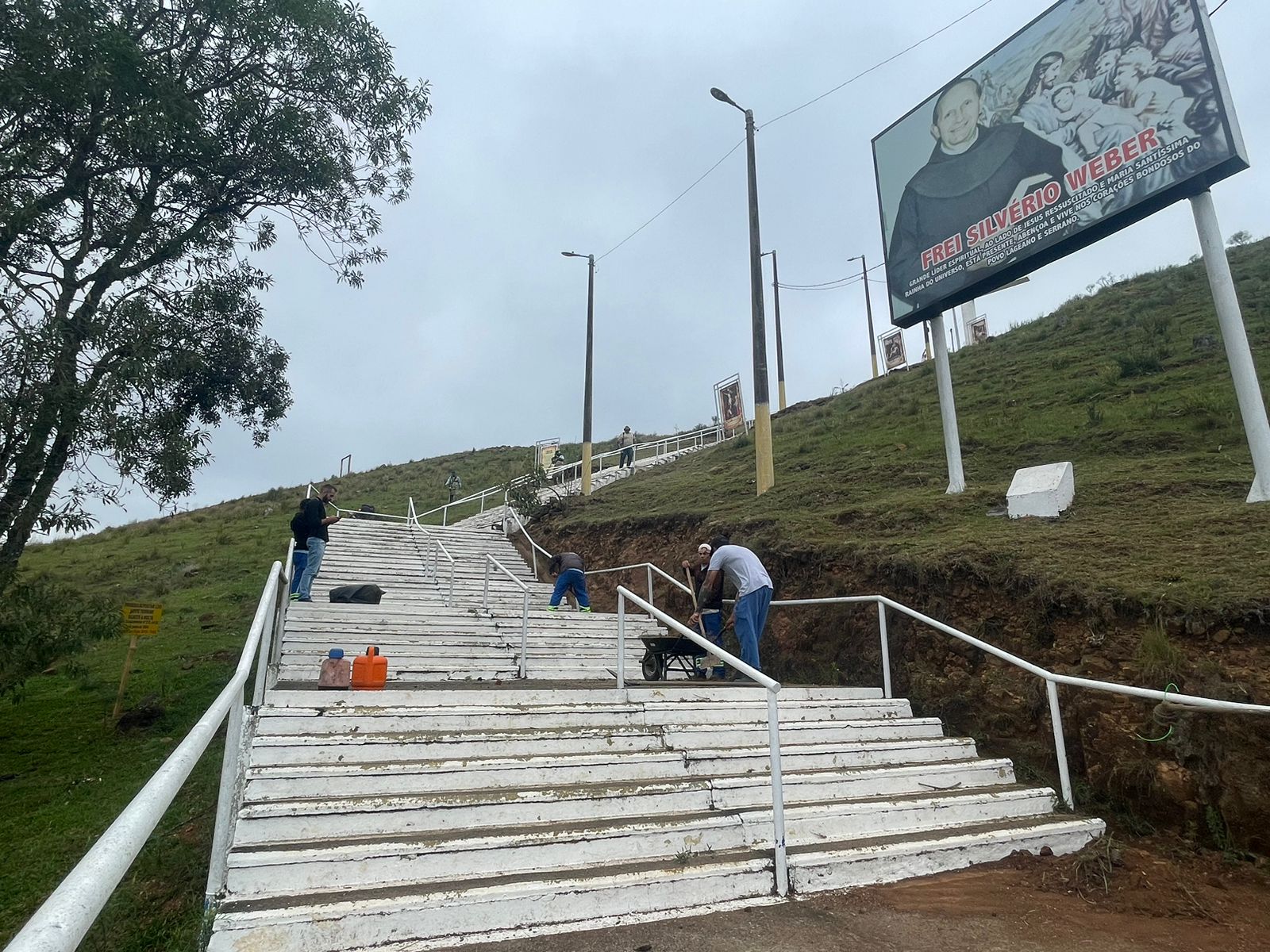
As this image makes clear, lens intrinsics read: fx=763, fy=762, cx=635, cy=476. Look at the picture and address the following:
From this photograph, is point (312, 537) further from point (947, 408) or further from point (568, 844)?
point (947, 408)

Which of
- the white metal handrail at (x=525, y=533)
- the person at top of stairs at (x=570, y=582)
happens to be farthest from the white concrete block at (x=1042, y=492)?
the white metal handrail at (x=525, y=533)

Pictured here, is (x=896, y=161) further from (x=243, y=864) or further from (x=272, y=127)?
(x=243, y=864)

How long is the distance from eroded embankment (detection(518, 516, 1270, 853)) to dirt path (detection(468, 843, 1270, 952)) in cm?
41

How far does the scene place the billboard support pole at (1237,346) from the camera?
7.14 metres

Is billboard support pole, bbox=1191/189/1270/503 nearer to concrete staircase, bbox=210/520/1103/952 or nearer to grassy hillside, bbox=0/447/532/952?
concrete staircase, bbox=210/520/1103/952

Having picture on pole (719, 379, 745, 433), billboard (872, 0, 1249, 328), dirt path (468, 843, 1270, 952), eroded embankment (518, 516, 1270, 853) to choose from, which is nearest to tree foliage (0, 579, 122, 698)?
dirt path (468, 843, 1270, 952)

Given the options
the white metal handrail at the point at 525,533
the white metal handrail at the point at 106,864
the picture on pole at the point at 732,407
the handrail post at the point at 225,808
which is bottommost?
the handrail post at the point at 225,808

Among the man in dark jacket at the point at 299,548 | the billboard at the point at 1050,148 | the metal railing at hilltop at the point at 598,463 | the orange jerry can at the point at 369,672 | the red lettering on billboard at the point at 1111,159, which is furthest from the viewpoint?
the metal railing at hilltop at the point at 598,463

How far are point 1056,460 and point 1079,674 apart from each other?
17.9ft

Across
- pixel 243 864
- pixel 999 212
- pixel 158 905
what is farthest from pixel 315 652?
pixel 999 212

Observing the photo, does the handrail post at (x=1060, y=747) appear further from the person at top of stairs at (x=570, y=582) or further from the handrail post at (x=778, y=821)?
the person at top of stairs at (x=570, y=582)

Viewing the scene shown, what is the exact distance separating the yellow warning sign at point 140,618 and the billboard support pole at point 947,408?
32.7 feet

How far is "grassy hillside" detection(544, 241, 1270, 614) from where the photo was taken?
21.0 feet

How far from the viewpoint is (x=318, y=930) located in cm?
321
